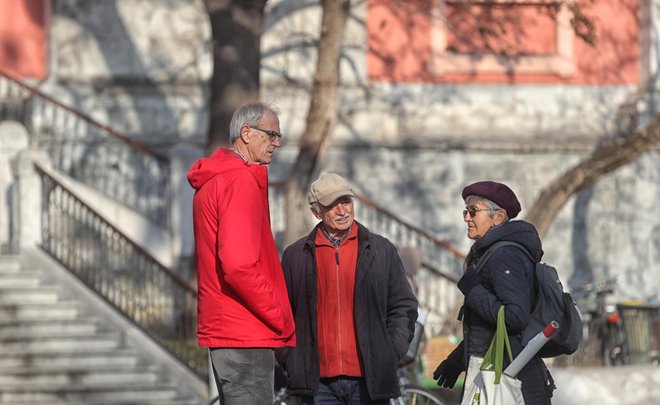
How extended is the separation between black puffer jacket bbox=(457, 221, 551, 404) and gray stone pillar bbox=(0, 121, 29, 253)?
9628 millimetres

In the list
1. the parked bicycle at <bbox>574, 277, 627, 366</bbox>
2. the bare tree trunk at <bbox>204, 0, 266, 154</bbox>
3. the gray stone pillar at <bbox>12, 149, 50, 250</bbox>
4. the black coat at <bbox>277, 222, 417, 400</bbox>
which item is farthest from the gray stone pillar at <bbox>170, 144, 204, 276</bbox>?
the black coat at <bbox>277, 222, 417, 400</bbox>

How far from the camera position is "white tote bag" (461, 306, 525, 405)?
7.67m

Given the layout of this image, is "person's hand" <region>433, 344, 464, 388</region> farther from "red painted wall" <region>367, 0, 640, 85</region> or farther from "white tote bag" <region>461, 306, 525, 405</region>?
"red painted wall" <region>367, 0, 640, 85</region>

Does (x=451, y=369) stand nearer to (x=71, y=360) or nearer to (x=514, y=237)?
(x=514, y=237)

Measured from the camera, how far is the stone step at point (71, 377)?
1491 cm

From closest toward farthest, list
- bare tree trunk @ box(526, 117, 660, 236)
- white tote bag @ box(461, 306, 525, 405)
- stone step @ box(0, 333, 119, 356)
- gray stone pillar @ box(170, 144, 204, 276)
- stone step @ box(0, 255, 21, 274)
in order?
white tote bag @ box(461, 306, 525, 405), stone step @ box(0, 333, 119, 356), stone step @ box(0, 255, 21, 274), bare tree trunk @ box(526, 117, 660, 236), gray stone pillar @ box(170, 144, 204, 276)

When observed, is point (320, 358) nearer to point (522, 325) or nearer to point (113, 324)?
point (522, 325)

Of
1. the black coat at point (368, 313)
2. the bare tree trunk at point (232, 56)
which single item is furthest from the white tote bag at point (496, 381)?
the bare tree trunk at point (232, 56)

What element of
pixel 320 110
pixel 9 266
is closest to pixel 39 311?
pixel 9 266

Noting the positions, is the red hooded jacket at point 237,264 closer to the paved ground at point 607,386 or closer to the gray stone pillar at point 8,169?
the paved ground at point 607,386

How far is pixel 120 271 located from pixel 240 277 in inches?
349

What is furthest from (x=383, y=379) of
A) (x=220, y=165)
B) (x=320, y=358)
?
(x=220, y=165)

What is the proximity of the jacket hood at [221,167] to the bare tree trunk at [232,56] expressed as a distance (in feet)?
30.3

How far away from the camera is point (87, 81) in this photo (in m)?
21.7
